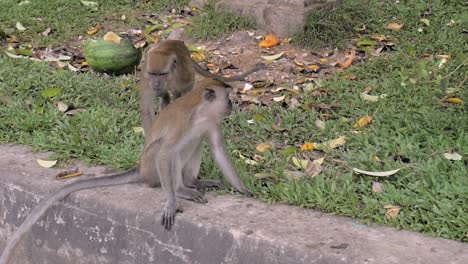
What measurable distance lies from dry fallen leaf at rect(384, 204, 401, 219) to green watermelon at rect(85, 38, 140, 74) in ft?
10.2

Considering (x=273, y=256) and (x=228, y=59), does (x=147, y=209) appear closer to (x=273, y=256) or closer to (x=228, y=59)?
(x=273, y=256)

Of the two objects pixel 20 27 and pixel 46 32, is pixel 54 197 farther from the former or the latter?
pixel 20 27

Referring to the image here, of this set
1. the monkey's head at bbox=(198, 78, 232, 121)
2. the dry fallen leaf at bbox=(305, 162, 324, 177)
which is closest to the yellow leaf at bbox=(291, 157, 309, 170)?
the dry fallen leaf at bbox=(305, 162, 324, 177)

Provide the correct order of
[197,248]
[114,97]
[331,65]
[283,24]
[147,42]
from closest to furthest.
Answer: [197,248] < [114,97] < [331,65] < [283,24] < [147,42]

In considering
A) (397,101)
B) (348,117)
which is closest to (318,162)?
(348,117)

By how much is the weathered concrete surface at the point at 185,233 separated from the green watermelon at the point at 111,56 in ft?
6.08

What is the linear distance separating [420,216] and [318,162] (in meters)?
0.89

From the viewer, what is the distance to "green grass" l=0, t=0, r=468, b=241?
11.5ft

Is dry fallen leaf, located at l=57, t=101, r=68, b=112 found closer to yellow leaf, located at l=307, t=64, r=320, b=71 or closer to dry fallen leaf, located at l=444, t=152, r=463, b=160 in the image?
yellow leaf, located at l=307, t=64, r=320, b=71

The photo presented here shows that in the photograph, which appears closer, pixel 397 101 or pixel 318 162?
pixel 318 162

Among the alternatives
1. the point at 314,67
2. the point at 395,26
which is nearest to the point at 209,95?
the point at 314,67

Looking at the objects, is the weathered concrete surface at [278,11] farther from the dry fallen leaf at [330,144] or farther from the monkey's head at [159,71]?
the monkey's head at [159,71]

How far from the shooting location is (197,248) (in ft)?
10.8

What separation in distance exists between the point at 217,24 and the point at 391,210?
12.0 feet
